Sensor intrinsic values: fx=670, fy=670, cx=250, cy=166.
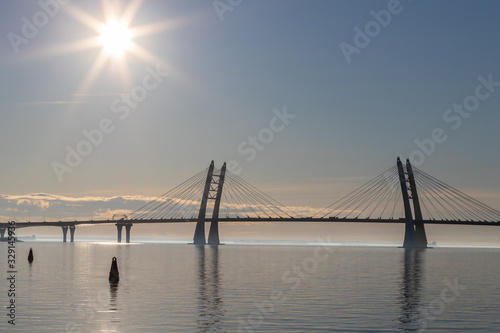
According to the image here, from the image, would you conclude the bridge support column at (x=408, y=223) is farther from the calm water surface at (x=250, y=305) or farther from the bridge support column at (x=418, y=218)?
the calm water surface at (x=250, y=305)

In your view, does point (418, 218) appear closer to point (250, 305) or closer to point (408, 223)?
point (408, 223)

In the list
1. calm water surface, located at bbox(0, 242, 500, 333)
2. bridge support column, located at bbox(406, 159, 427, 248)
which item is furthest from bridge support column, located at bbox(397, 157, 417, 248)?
calm water surface, located at bbox(0, 242, 500, 333)

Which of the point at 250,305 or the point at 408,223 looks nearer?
the point at 250,305

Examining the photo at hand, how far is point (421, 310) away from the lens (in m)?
40.2

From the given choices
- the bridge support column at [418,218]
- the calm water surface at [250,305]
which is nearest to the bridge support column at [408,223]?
Result: the bridge support column at [418,218]

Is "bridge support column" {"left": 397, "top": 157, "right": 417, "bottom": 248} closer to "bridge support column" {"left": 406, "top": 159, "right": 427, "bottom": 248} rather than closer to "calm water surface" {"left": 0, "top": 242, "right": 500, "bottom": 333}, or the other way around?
"bridge support column" {"left": 406, "top": 159, "right": 427, "bottom": 248}

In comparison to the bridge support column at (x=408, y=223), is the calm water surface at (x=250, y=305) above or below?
below

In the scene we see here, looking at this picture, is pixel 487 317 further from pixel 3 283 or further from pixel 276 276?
pixel 3 283

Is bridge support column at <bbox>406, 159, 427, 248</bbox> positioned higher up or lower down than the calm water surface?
higher up

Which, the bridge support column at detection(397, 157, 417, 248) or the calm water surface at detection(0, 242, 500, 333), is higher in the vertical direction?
the bridge support column at detection(397, 157, 417, 248)

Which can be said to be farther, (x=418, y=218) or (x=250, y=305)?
(x=418, y=218)

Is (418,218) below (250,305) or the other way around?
the other way around

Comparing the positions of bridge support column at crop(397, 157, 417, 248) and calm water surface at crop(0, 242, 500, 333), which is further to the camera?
bridge support column at crop(397, 157, 417, 248)

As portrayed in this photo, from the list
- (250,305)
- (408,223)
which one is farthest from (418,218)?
(250,305)
